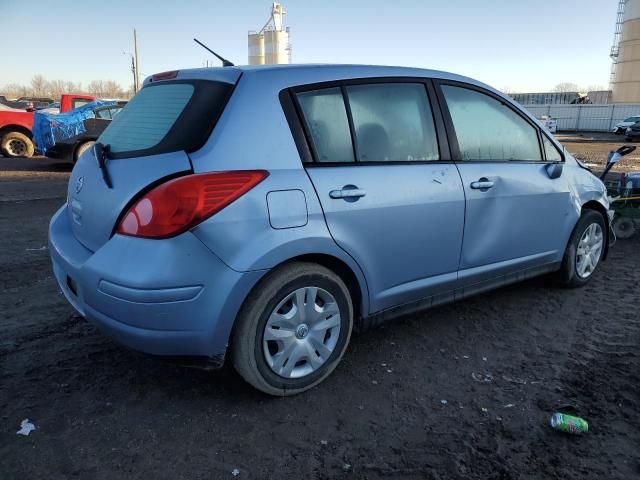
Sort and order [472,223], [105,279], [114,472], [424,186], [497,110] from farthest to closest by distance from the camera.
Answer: [497,110], [472,223], [424,186], [105,279], [114,472]

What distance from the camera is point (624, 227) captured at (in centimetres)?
662

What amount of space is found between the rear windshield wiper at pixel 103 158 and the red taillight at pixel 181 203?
352 mm

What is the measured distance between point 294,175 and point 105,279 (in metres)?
1.01

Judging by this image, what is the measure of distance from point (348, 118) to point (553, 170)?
75.9 inches

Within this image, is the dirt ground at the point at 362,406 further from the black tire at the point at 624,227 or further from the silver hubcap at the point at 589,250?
the black tire at the point at 624,227

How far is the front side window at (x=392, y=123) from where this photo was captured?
295 cm

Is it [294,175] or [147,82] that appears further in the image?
[147,82]

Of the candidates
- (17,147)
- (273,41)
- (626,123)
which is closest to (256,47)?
(273,41)

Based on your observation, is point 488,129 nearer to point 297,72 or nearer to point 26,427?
point 297,72

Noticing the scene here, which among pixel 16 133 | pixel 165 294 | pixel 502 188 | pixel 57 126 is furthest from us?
pixel 16 133

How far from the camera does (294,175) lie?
2.59 m

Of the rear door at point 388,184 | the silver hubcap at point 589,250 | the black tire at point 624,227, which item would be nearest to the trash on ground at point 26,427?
the rear door at point 388,184

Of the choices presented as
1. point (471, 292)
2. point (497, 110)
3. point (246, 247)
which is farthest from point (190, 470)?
point (497, 110)

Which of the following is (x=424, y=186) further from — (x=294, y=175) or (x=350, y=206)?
(x=294, y=175)
